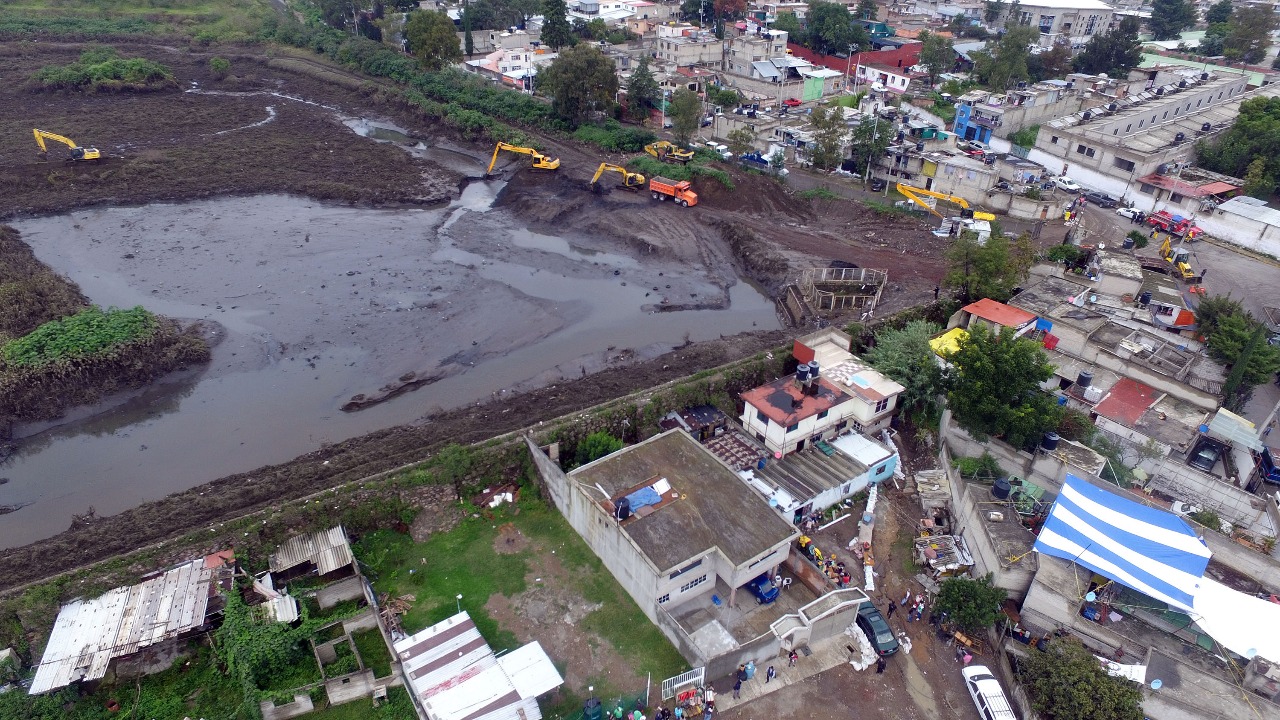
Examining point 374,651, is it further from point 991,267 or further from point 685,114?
point 685,114

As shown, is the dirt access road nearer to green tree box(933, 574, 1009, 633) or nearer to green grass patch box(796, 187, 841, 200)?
green grass patch box(796, 187, 841, 200)

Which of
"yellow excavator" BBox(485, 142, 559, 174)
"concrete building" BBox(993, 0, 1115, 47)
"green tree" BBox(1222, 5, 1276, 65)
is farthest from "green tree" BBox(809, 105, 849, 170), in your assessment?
"green tree" BBox(1222, 5, 1276, 65)

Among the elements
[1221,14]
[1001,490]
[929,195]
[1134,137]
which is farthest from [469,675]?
[1221,14]

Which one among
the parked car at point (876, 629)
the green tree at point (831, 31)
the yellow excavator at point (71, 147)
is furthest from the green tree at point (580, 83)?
the parked car at point (876, 629)

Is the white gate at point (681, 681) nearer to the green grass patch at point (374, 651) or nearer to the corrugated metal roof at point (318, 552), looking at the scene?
the green grass patch at point (374, 651)

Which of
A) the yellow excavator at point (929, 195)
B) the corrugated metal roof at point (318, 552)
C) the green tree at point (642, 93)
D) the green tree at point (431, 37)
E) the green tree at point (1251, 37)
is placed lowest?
the corrugated metal roof at point (318, 552)

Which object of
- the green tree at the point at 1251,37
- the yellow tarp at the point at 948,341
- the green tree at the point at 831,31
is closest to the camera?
the yellow tarp at the point at 948,341

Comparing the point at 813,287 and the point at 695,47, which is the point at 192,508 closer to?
the point at 813,287
